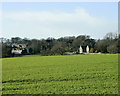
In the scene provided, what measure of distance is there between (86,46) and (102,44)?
22981 mm

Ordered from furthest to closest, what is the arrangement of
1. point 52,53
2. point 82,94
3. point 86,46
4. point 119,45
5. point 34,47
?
point 86,46 → point 34,47 → point 52,53 → point 119,45 → point 82,94

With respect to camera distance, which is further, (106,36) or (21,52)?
(106,36)

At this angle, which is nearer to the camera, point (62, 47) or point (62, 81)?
point (62, 81)

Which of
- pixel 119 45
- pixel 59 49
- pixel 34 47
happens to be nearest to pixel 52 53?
pixel 59 49

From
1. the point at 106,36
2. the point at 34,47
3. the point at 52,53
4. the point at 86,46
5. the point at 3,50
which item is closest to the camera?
the point at 3,50

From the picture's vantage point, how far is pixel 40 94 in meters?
8.08

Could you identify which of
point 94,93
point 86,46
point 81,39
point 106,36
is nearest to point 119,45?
point 106,36

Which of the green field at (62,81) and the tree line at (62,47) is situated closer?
the green field at (62,81)

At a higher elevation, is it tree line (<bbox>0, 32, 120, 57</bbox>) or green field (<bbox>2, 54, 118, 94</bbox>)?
tree line (<bbox>0, 32, 120, 57</bbox>)

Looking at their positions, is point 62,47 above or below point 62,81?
above

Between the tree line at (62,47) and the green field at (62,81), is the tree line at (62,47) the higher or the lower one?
the higher one

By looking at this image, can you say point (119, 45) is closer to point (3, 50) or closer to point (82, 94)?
point (3, 50)

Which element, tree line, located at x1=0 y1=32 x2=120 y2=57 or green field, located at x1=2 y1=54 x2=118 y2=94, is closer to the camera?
green field, located at x1=2 y1=54 x2=118 y2=94

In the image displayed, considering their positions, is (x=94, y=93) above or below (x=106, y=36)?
below
